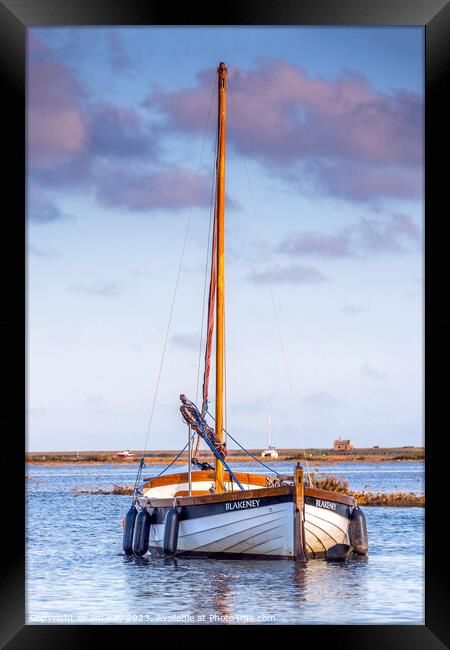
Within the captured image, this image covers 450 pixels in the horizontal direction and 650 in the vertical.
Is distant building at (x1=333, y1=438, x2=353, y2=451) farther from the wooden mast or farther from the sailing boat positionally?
the wooden mast

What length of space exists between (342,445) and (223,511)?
38409mm

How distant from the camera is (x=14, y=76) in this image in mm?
9156

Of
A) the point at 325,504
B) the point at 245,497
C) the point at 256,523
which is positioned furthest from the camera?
the point at 325,504

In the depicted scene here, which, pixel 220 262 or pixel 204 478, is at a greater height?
pixel 220 262

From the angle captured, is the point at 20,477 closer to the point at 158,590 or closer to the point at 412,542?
the point at 158,590

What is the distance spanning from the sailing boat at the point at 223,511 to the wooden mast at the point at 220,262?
0.01 meters

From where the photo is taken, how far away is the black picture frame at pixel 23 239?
29.1 feet

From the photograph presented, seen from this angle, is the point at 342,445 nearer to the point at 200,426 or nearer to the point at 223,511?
the point at 200,426

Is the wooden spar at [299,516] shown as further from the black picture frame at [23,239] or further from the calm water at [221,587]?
the black picture frame at [23,239]

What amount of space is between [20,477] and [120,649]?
59.4 inches

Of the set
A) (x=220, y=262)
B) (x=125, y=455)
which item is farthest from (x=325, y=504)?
(x=125, y=455)

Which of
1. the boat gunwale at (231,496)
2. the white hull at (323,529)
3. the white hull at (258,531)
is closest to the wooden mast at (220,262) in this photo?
the boat gunwale at (231,496)

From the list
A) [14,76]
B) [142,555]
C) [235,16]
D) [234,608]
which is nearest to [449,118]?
[235,16]

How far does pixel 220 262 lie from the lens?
645 inches
